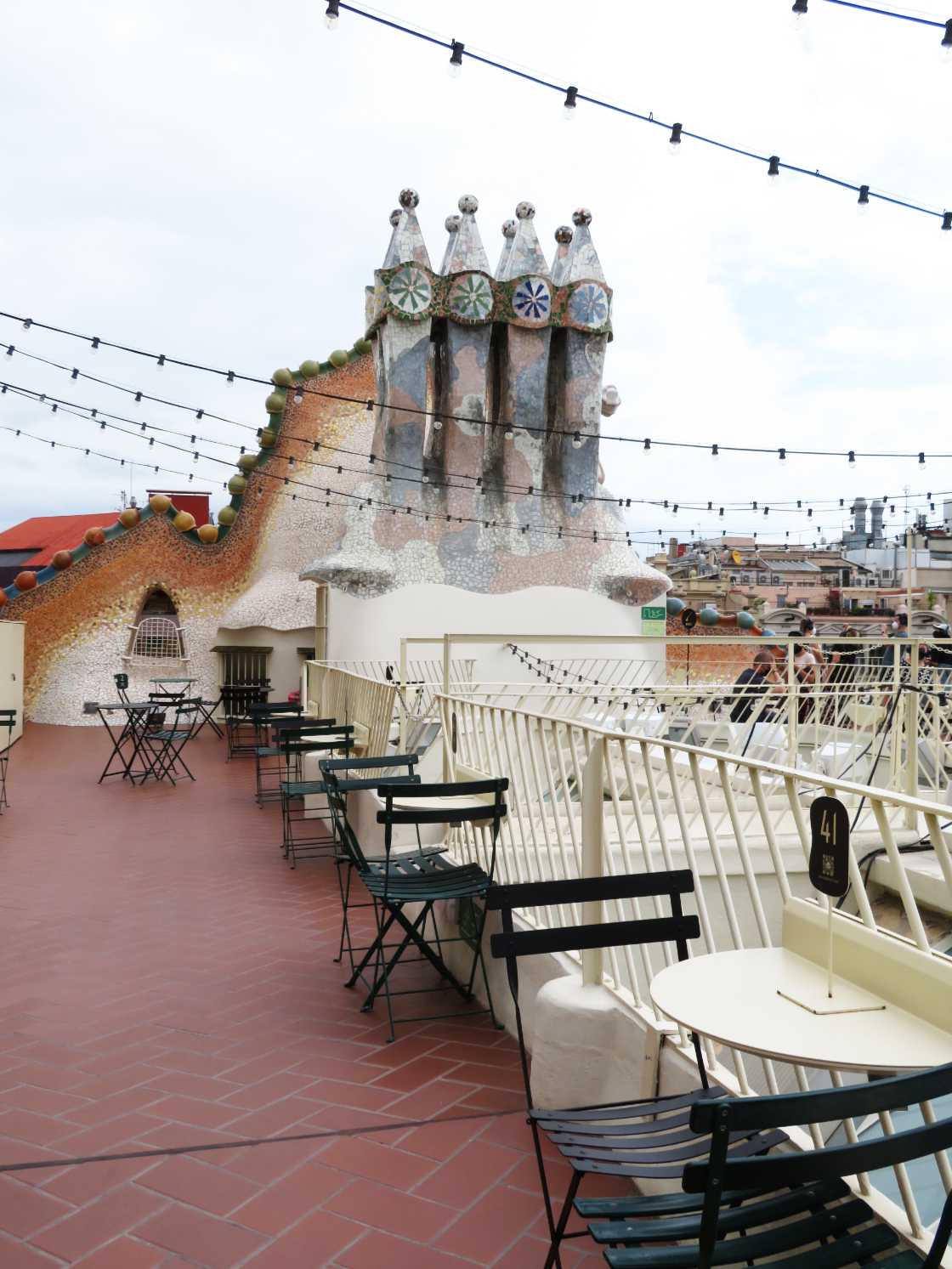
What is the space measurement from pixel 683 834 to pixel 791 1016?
34.8 inches

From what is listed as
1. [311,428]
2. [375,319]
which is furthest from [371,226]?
[311,428]

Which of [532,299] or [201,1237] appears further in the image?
[532,299]

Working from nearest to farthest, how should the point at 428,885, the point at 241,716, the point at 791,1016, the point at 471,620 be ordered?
the point at 791,1016, the point at 428,885, the point at 241,716, the point at 471,620

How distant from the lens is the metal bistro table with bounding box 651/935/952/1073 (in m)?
1.53

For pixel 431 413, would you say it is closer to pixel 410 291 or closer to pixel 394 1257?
pixel 410 291

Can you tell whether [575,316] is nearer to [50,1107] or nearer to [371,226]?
[371,226]

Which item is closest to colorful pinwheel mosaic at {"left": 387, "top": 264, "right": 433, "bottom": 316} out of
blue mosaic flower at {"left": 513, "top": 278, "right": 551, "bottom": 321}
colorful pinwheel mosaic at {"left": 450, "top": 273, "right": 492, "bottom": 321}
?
colorful pinwheel mosaic at {"left": 450, "top": 273, "right": 492, "bottom": 321}

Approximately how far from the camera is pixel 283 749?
6516 millimetres

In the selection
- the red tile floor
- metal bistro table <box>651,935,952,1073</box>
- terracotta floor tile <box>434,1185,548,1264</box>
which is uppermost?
metal bistro table <box>651,935,952,1073</box>

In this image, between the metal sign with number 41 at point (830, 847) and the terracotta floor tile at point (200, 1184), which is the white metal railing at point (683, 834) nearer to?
the metal sign with number 41 at point (830, 847)

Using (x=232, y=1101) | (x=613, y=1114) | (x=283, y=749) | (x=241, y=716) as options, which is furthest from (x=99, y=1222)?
(x=241, y=716)

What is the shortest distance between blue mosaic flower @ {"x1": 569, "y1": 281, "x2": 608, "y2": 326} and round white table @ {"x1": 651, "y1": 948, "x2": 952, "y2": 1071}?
17261 millimetres

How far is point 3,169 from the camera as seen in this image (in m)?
8.52

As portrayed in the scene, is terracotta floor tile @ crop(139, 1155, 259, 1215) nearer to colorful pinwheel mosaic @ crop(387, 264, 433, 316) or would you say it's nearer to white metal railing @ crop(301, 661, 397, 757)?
white metal railing @ crop(301, 661, 397, 757)
